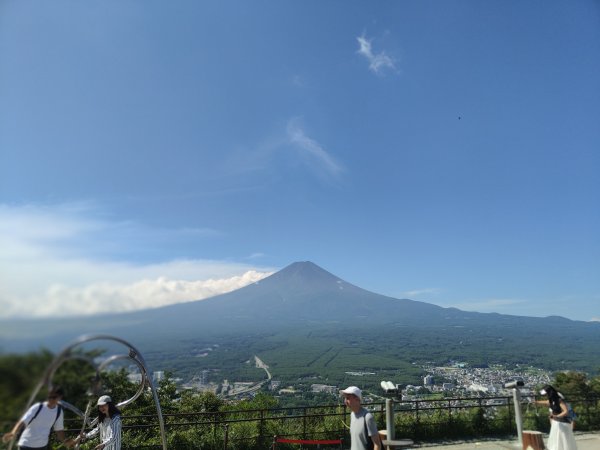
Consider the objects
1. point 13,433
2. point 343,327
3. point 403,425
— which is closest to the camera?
point 13,433

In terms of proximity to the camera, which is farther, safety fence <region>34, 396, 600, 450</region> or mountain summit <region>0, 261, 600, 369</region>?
mountain summit <region>0, 261, 600, 369</region>

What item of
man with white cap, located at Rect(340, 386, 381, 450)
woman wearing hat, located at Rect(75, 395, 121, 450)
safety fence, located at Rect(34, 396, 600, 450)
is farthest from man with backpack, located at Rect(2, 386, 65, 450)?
safety fence, located at Rect(34, 396, 600, 450)

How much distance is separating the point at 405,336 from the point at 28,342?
345 feet

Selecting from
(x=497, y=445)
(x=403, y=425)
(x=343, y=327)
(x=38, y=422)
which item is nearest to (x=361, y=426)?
(x=38, y=422)

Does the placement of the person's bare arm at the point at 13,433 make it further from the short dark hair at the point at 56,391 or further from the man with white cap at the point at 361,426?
the man with white cap at the point at 361,426

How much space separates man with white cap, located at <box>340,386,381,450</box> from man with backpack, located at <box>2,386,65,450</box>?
3308 millimetres

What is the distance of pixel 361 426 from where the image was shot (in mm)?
4133

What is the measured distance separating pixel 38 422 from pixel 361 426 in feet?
12.2

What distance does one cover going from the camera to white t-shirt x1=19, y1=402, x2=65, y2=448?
4.20m

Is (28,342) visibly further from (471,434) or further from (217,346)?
(217,346)

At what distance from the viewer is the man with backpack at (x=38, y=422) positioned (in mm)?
4148

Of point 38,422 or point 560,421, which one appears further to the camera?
point 560,421

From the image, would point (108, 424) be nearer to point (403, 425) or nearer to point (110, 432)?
point (110, 432)

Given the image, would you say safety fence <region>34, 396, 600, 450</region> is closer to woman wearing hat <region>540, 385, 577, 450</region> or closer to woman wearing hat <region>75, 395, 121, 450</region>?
woman wearing hat <region>540, 385, 577, 450</region>
